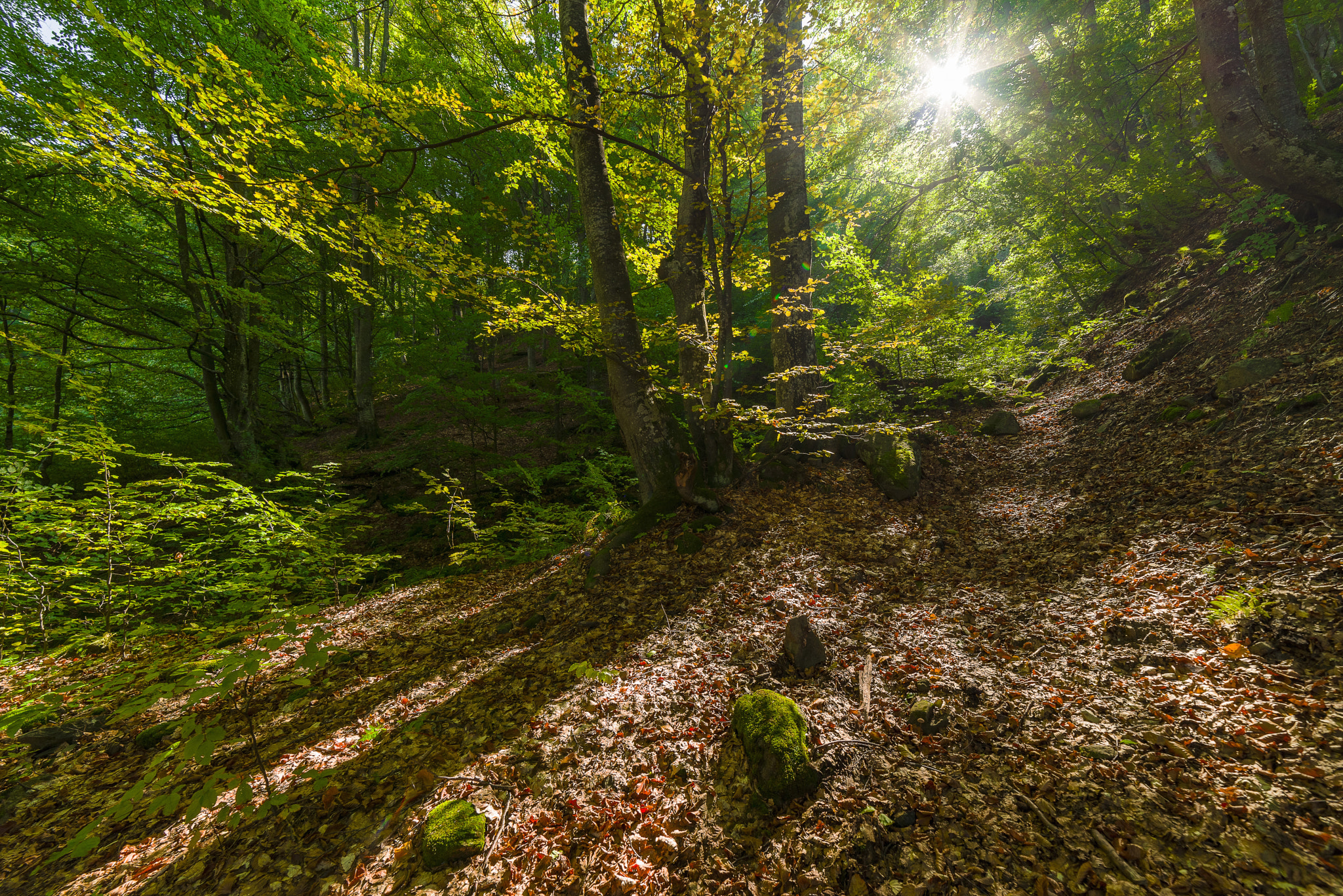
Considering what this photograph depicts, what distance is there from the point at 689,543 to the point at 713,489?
1.07m

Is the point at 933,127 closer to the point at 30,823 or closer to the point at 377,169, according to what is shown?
the point at 377,169

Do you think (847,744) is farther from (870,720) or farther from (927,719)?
(927,719)

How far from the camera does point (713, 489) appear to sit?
6.02 m

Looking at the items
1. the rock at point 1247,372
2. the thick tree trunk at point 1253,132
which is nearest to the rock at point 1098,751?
the rock at point 1247,372

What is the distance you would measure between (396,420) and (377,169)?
7.99 meters

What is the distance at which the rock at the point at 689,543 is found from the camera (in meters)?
5.17

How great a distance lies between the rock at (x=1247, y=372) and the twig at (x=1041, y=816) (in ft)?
19.6

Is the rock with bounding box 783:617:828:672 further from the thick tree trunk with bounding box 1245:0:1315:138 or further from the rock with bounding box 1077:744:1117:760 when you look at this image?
the thick tree trunk with bounding box 1245:0:1315:138

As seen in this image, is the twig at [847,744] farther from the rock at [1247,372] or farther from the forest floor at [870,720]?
the rock at [1247,372]

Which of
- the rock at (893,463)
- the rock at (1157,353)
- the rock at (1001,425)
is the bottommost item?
the rock at (893,463)

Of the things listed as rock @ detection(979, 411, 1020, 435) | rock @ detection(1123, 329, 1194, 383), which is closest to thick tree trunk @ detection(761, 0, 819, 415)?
rock @ detection(979, 411, 1020, 435)

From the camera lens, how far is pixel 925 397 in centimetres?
827

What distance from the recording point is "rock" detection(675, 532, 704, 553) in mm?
5172

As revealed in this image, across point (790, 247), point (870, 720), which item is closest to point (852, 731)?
point (870, 720)
